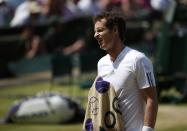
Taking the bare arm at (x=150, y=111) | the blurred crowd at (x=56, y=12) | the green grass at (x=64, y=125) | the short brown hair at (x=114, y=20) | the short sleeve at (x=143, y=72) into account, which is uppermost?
the short brown hair at (x=114, y=20)

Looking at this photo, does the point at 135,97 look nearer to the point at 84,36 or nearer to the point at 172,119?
the point at 172,119

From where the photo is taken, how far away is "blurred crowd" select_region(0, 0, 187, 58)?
1798cm

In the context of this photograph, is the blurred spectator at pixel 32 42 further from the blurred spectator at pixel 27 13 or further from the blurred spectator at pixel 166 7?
the blurred spectator at pixel 166 7

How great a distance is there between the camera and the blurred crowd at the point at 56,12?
18.0 m

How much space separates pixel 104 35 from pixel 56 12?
1275cm

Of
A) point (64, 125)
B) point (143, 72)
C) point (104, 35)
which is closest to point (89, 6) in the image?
point (64, 125)

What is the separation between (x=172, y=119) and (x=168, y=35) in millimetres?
3303

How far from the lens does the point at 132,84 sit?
5.64 meters

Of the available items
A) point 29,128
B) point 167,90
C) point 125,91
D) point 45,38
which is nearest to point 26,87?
point 45,38

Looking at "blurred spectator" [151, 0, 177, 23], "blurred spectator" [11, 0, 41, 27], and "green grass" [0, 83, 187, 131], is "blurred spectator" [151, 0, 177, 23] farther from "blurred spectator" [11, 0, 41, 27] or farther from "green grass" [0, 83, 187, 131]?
"blurred spectator" [11, 0, 41, 27]

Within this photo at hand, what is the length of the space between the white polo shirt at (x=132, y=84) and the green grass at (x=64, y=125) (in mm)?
5974

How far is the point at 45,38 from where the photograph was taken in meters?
19.1

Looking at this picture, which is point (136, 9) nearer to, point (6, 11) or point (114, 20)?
point (6, 11)

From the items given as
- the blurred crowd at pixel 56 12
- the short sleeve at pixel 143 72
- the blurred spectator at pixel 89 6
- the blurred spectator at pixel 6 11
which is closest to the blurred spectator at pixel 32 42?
the blurred crowd at pixel 56 12
